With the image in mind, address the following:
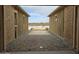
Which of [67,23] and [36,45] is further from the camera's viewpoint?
[67,23]

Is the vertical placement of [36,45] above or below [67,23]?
below

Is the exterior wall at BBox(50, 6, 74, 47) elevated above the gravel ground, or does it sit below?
above

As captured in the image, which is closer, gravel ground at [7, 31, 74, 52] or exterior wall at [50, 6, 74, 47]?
gravel ground at [7, 31, 74, 52]

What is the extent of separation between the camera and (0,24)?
12.1m

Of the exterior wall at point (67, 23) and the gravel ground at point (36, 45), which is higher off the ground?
the exterior wall at point (67, 23)

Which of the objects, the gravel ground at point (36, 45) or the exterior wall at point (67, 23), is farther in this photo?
the exterior wall at point (67, 23)
